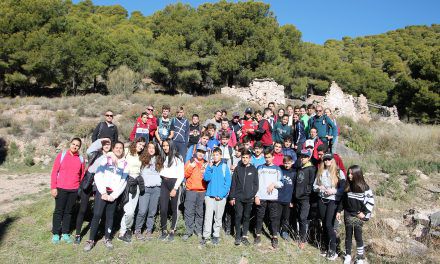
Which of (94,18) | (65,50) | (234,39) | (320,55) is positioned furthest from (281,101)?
(94,18)

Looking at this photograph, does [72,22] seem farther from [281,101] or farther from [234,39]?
[281,101]

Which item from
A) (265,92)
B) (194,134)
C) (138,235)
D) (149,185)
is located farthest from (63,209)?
(265,92)

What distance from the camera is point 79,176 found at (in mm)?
4695

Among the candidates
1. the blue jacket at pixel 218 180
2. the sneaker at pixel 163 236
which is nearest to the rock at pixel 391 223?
the blue jacket at pixel 218 180

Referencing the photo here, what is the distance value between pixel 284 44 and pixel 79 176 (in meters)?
28.0

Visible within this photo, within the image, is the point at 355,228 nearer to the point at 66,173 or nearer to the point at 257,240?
the point at 257,240

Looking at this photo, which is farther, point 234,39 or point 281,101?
point 234,39

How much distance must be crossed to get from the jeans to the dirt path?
3.15 metres

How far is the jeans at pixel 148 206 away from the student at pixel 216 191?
2.64 feet

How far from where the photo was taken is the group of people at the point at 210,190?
4.53 m

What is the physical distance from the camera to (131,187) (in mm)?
4664

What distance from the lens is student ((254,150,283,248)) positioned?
192 inches

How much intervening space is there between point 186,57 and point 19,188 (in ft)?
61.6

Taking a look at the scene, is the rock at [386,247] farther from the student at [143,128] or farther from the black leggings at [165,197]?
the student at [143,128]
